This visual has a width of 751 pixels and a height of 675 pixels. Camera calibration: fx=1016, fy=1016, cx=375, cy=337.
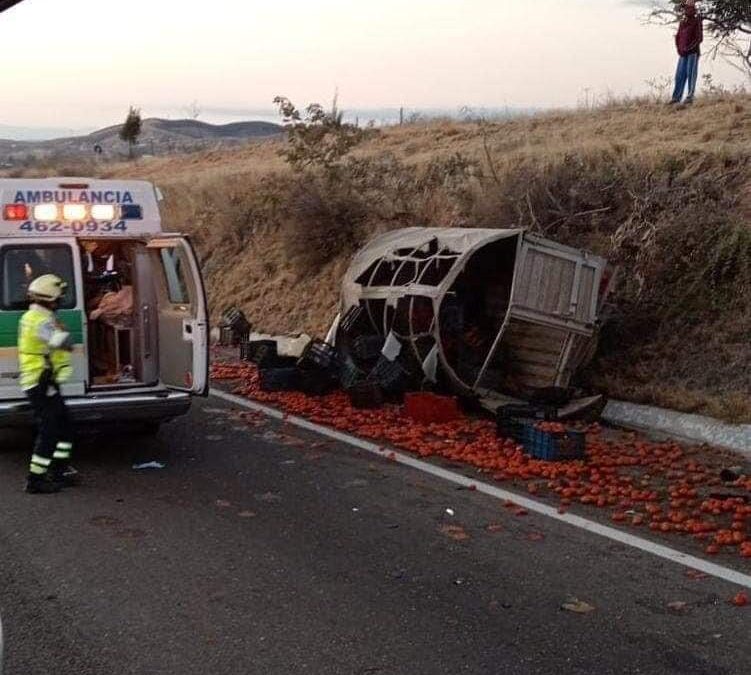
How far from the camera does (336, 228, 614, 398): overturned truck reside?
11.2 m

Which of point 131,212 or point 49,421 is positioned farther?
point 131,212

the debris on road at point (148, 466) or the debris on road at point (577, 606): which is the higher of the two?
the debris on road at point (577, 606)

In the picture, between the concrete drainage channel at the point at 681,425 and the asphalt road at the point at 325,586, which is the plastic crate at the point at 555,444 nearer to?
the asphalt road at the point at 325,586

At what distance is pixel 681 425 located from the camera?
32.7 ft

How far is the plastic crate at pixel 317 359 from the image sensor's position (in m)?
12.5

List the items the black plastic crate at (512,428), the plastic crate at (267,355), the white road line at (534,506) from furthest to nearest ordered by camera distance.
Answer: the plastic crate at (267,355) < the black plastic crate at (512,428) < the white road line at (534,506)

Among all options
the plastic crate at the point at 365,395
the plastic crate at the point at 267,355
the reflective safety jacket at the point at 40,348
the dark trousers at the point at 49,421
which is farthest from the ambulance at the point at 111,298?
the plastic crate at the point at 267,355

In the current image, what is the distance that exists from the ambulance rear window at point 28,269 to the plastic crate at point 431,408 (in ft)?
12.3

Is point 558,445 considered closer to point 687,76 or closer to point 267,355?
point 267,355

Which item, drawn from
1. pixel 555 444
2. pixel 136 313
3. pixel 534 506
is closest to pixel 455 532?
pixel 534 506

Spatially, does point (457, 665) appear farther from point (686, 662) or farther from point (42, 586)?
point (42, 586)

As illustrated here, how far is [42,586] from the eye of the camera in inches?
232

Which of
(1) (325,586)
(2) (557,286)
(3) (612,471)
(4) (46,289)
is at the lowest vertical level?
(3) (612,471)

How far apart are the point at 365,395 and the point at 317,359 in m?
1.32
